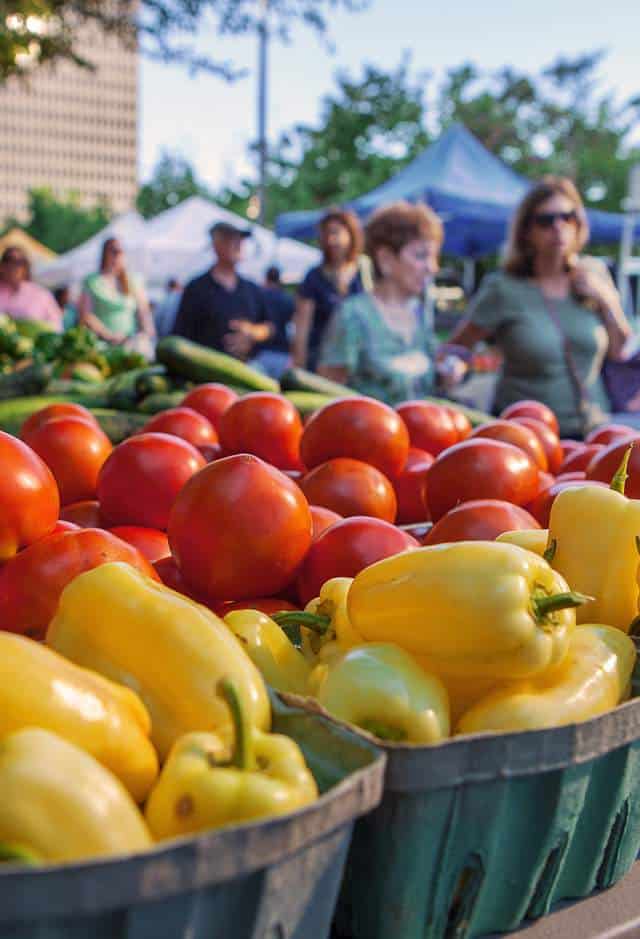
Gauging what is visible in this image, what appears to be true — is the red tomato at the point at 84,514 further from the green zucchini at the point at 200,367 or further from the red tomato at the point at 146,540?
the green zucchini at the point at 200,367

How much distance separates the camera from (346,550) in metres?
→ 1.72

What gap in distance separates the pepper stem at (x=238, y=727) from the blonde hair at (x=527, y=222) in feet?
12.6

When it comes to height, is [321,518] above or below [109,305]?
above

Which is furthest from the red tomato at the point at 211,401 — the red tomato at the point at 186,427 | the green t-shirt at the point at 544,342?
the green t-shirt at the point at 544,342

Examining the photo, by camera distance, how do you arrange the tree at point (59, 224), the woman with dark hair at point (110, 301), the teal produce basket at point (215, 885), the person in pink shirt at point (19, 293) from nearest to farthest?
the teal produce basket at point (215, 885)
the person in pink shirt at point (19, 293)
the woman with dark hair at point (110, 301)
the tree at point (59, 224)

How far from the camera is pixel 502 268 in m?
4.64

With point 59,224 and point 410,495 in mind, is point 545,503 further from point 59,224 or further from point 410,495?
point 59,224

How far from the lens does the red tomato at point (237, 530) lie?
167 centimetres

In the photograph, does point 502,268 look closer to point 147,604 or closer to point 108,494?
point 108,494

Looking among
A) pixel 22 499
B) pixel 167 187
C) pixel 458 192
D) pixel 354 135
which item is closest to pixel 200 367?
pixel 22 499

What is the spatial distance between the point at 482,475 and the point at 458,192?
11.1 m

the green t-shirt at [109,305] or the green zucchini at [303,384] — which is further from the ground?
the green zucchini at [303,384]

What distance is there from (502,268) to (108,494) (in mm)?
2952

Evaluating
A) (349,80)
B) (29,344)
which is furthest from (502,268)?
(349,80)
